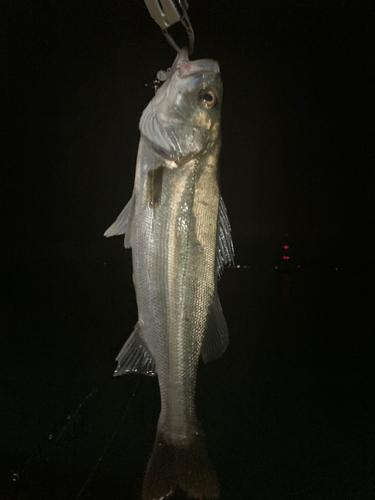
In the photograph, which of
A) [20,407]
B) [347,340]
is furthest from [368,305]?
[20,407]

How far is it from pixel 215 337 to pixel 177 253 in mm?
472

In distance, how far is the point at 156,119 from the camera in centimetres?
140

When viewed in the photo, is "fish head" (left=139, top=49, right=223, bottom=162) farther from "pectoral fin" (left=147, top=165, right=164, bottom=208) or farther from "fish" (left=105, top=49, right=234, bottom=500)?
"pectoral fin" (left=147, top=165, right=164, bottom=208)

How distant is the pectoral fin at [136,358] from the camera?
141 cm

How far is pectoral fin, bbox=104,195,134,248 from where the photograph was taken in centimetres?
140

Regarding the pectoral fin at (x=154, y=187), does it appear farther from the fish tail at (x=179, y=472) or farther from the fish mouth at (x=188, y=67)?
the fish tail at (x=179, y=472)

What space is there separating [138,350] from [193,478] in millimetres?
657

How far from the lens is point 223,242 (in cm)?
146

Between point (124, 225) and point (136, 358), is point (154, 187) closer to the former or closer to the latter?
point (124, 225)

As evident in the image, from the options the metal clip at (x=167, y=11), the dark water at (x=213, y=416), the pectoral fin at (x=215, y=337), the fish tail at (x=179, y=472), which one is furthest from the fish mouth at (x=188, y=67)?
the dark water at (x=213, y=416)

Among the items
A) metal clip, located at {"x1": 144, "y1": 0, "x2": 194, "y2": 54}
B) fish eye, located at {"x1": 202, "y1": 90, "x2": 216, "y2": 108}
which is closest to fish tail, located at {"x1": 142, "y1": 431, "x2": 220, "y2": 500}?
fish eye, located at {"x1": 202, "y1": 90, "x2": 216, "y2": 108}

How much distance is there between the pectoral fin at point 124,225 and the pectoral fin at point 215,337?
20.8 inches

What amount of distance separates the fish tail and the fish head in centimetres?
137

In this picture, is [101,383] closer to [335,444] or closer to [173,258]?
[335,444]
